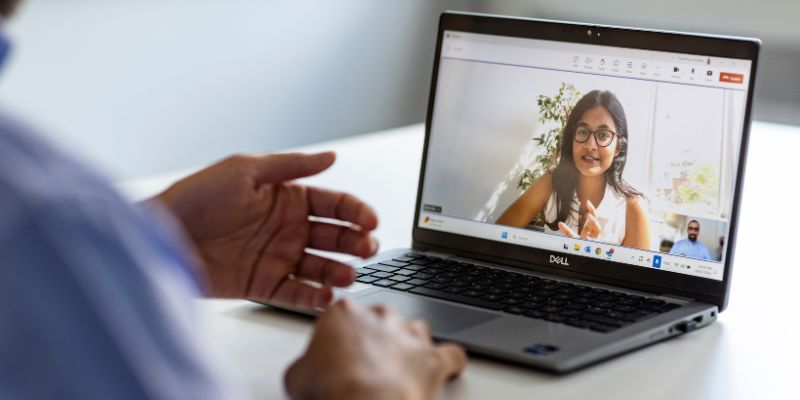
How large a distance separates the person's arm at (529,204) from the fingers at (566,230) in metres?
0.03

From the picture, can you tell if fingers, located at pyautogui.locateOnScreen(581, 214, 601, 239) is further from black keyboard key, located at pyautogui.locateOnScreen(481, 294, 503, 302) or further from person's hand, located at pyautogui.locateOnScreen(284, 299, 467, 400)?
person's hand, located at pyautogui.locateOnScreen(284, 299, 467, 400)

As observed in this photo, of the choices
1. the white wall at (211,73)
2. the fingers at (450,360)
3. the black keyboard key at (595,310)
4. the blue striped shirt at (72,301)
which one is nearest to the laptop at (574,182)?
the black keyboard key at (595,310)

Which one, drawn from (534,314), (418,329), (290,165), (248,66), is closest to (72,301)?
(418,329)

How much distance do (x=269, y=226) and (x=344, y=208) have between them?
0.09 metres

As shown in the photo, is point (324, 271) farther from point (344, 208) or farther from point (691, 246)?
point (691, 246)

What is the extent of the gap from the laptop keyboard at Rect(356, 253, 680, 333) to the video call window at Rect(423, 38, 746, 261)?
0.08m

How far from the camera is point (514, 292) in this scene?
123cm

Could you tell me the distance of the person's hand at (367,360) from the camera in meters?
0.82

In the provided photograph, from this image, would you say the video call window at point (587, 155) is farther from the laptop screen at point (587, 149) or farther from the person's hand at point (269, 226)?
the person's hand at point (269, 226)

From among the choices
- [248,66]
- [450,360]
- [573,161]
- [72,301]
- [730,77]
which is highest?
[248,66]

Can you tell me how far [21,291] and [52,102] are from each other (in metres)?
3.03

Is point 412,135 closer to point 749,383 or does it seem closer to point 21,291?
point 749,383

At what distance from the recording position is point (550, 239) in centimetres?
132

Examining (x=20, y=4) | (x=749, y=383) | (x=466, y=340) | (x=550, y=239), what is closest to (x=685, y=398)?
(x=749, y=383)
